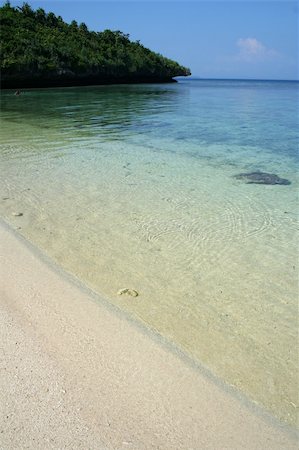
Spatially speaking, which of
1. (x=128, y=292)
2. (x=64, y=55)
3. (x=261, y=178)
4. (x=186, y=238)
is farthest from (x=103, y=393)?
(x=64, y=55)

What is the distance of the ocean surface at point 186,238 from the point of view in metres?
3.16

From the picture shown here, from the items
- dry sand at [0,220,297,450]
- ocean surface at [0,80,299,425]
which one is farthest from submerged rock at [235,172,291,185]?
dry sand at [0,220,297,450]

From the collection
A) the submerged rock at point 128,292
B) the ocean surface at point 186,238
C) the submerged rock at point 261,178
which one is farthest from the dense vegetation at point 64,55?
the submerged rock at point 128,292

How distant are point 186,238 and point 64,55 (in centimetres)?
5789

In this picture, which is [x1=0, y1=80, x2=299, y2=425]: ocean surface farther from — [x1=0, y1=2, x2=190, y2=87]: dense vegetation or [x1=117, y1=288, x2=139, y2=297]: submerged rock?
[x1=0, y1=2, x2=190, y2=87]: dense vegetation

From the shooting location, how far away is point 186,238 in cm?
510

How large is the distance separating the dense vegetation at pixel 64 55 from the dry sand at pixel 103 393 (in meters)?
48.4

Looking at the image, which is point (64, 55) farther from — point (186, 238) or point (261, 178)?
point (186, 238)

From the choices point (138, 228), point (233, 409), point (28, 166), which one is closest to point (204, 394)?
point (233, 409)

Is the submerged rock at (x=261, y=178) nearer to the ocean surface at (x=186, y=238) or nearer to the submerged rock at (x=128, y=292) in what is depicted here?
the ocean surface at (x=186, y=238)

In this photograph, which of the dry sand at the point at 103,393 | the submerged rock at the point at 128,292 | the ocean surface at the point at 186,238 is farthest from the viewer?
the submerged rock at the point at 128,292

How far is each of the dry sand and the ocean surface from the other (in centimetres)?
28

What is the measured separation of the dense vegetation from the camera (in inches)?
1927

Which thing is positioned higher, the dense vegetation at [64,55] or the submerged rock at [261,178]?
the dense vegetation at [64,55]
